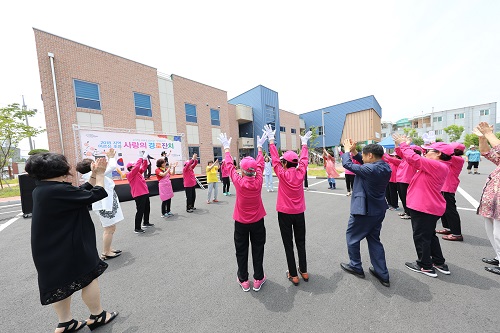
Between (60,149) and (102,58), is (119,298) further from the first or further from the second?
(102,58)

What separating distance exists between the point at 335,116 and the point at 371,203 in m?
34.7

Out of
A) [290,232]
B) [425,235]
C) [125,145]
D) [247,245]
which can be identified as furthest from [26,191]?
[425,235]

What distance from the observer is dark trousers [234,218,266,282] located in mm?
2523

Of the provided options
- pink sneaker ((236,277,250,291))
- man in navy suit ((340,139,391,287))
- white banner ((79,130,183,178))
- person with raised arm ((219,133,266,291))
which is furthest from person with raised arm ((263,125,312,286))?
white banner ((79,130,183,178))

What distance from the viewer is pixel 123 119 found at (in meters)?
13.0

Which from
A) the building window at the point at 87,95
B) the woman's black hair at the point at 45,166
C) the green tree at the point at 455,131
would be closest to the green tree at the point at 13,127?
the building window at the point at 87,95

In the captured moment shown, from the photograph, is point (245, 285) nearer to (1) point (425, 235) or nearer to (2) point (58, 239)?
(2) point (58, 239)

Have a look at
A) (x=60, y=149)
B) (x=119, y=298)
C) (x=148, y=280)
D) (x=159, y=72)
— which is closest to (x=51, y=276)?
(x=119, y=298)

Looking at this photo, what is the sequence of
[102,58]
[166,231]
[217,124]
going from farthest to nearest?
[217,124] → [102,58] → [166,231]

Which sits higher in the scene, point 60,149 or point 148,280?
point 60,149

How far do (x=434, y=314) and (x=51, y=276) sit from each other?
3.84 m

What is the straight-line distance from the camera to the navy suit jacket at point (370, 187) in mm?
2408

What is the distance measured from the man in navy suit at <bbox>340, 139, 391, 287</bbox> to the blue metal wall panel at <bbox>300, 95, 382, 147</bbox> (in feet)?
109

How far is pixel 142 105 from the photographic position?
14.2 metres
